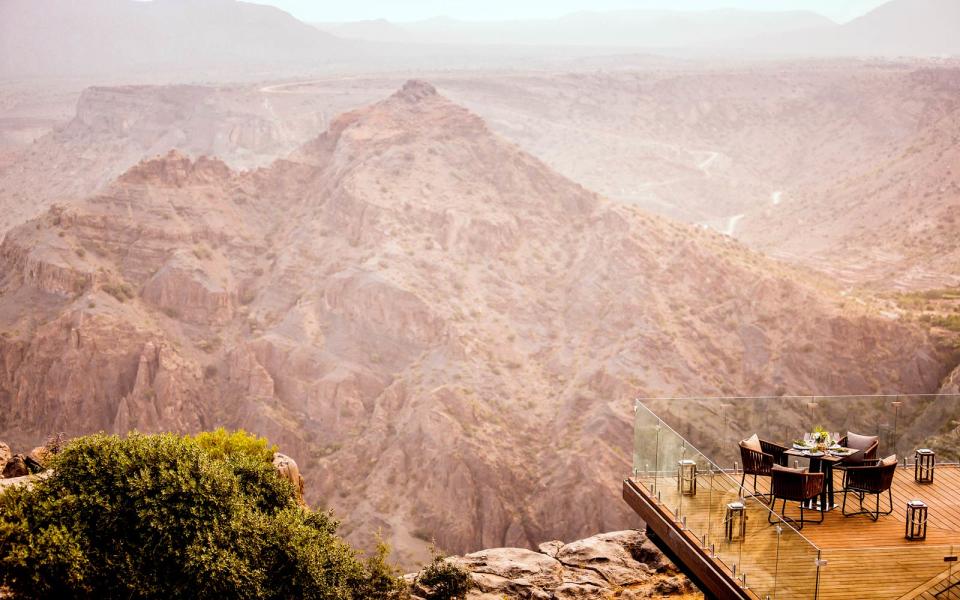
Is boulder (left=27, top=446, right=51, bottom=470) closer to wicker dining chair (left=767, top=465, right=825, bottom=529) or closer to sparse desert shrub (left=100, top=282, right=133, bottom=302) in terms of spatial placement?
wicker dining chair (left=767, top=465, right=825, bottom=529)

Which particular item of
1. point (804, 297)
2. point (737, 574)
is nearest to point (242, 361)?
point (804, 297)

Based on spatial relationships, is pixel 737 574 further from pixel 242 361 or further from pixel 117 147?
pixel 117 147

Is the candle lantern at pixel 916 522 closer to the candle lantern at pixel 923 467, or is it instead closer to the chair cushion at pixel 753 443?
the chair cushion at pixel 753 443

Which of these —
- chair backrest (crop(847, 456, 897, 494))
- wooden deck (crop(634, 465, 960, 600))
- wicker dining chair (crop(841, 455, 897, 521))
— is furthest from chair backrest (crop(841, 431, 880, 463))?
chair backrest (crop(847, 456, 897, 494))

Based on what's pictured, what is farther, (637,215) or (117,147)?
(117,147)

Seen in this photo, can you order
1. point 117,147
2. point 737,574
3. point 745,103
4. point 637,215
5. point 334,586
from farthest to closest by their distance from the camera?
point 745,103
point 117,147
point 637,215
point 334,586
point 737,574

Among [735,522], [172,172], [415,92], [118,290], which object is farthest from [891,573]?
[415,92]
